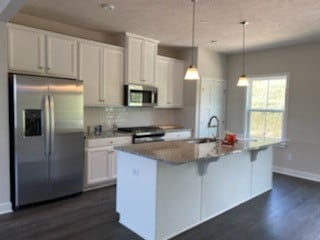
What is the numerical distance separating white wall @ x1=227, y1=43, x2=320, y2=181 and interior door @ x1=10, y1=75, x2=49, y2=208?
458 centimetres

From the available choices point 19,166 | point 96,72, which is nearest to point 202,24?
point 96,72

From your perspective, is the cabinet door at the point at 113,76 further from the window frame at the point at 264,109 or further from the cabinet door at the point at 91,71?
the window frame at the point at 264,109

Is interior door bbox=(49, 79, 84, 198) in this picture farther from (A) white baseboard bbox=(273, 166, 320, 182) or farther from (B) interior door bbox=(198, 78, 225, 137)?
(A) white baseboard bbox=(273, 166, 320, 182)

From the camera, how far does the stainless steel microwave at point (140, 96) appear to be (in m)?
4.55

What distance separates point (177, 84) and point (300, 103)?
100 inches

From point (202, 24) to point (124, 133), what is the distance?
7.21 feet

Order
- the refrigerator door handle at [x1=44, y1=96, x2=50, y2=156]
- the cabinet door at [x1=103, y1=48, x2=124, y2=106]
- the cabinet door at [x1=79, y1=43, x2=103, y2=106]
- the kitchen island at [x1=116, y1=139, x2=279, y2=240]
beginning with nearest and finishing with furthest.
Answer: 1. the kitchen island at [x1=116, y1=139, x2=279, y2=240]
2. the refrigerator door handle at [x1=44, y1=96, x2=50, y2=156]
3. the cabinet door at [x1=79, y1=43, x2=103, y2=106]
4. the cabinet door at [x1=103, y1=48, x2=124, y2=106]

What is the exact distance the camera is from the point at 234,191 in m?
3.50

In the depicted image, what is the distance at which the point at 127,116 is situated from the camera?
5.05 metres

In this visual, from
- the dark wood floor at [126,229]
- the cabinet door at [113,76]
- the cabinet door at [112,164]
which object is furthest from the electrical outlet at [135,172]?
the cabinet door at [113,76]

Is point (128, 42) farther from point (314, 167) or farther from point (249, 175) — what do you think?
point (314, 167)

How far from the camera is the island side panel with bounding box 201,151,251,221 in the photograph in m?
3.07

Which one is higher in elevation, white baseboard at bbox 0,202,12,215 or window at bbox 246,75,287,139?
window at bbox 246,75,287,139

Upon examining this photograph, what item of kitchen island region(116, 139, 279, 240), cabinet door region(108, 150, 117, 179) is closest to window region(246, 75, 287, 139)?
kitchen island region(116, 139, 279, 240)
